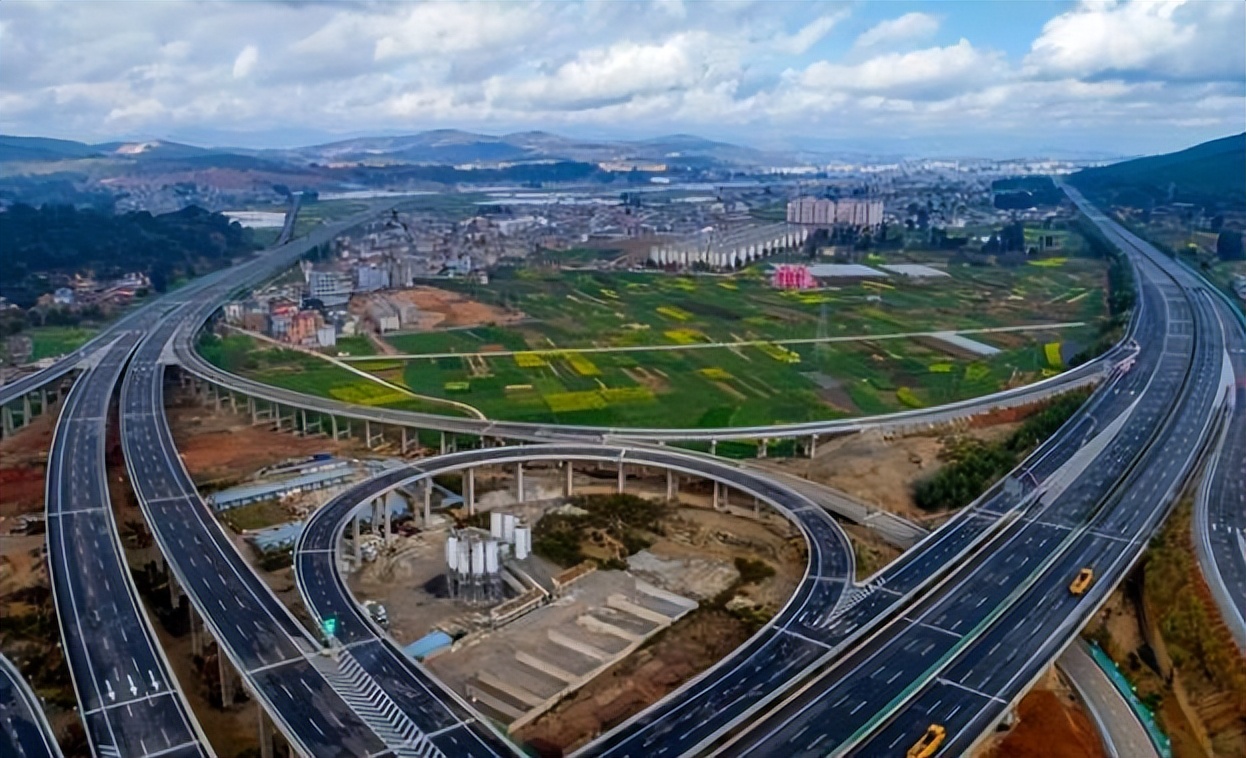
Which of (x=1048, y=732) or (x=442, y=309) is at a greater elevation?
(x=442, y=309)

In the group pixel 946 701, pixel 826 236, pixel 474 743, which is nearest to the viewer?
pixel 474 743

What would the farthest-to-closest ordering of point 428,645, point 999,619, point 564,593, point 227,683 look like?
point 564,593
point 428,645
point 999,619
point 227,683

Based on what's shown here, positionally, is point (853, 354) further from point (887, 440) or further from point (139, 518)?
point (139, 518)

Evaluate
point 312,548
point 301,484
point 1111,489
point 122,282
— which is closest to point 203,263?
point 122,282

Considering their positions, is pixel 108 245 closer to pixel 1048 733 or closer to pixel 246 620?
pixel 246 620

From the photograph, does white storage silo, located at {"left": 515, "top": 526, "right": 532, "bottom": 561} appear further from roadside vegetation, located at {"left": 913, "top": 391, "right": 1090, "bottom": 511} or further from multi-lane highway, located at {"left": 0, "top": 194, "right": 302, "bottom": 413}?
multi-lane highway, located at {"left": 0, "top": 194, "right": 302, "bottom": 413}

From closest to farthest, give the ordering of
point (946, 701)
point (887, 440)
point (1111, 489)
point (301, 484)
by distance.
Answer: point (946, 701) < point (1111, 489) < point (301, 484) < point (887, 440)

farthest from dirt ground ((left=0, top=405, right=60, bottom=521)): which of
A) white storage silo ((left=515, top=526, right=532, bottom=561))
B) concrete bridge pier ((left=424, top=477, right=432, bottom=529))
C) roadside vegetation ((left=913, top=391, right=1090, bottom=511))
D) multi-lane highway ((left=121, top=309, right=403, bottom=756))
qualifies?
roadside vegetation ((left=913, top=391, right=1090, bottom=511))

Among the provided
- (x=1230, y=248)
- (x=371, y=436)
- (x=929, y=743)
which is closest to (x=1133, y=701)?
(x=929, y=743)
